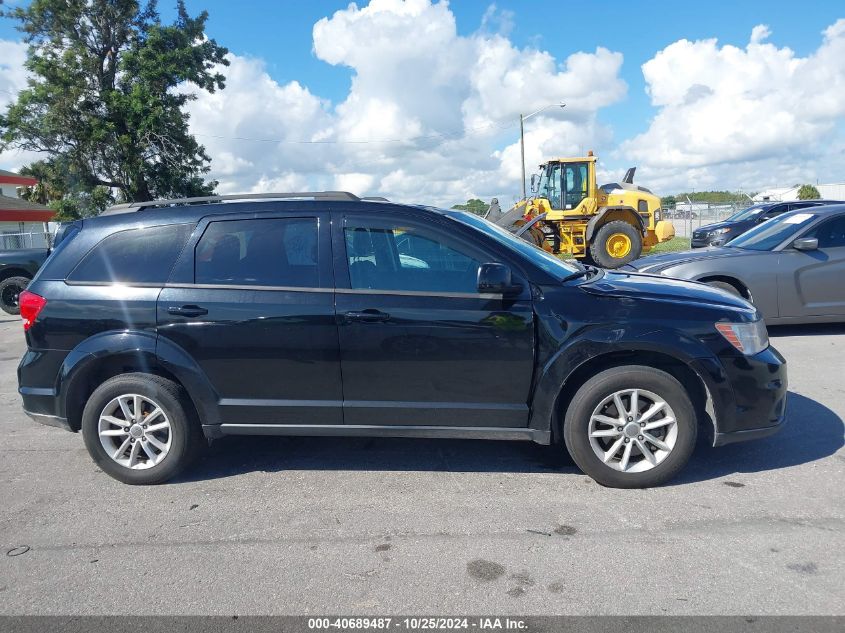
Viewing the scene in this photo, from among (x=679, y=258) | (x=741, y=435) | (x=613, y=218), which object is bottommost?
(x=741, y=435)

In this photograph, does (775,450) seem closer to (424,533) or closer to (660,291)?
(660,291)

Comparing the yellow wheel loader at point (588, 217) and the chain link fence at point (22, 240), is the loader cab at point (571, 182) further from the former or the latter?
the chain link fence at point (22, 240)

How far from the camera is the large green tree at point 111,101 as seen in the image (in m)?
30.1

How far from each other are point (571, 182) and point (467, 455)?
14.5m

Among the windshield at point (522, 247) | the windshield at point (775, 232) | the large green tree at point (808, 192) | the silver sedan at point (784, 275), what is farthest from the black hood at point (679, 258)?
the large green tree at point (808, 192)

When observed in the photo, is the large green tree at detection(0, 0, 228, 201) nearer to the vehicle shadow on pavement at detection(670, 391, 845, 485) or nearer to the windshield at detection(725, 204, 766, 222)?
the windshield at detection(725, 204, 766, 222)

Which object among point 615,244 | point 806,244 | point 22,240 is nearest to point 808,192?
point 615,244

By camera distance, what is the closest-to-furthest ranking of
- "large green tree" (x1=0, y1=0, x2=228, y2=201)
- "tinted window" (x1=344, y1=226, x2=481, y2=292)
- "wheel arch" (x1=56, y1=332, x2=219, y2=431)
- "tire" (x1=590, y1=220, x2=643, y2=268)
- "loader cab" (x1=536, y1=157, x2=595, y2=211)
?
"tinted window" (x1=344, y1=226, x2=481, y2=292) < "wheel arch" (x1=56, y1=332, x2=219, y2=431) < "tire" (x1=590, y1=220, x2=643, y2=268) < "loader cab" (x1=536, y1=157, x2=595, y2=211) < "large green tree" (x1=0, y1=0, x2=228, y2=201)

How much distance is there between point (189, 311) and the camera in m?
4.21

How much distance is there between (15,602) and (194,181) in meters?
31.7

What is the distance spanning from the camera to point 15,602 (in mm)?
3064

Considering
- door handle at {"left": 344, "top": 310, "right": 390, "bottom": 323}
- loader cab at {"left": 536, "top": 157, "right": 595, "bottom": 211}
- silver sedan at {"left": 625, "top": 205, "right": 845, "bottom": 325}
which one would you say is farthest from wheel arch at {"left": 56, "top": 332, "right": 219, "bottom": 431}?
loader cab at {"left": 536, "top": 157, "right": 595, "bottom": 211}

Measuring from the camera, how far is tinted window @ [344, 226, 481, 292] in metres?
4.12

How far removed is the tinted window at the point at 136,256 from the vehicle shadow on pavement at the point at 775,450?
3.50m
